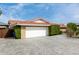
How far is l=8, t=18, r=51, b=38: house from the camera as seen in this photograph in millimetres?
13484

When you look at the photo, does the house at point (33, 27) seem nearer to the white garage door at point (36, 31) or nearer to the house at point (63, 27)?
the white garage door at point (36, 31)

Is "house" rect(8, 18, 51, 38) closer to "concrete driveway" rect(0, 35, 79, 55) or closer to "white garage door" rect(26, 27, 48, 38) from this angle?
"white garage door" rect(26, 27, 48, 38)

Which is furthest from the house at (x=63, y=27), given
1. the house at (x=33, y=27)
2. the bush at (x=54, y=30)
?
the house at (x=33, y=27)

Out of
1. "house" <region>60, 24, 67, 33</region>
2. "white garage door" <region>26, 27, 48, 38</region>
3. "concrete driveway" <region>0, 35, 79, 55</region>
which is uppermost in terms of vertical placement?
"house" <region>60, 24, 67, 33</region>

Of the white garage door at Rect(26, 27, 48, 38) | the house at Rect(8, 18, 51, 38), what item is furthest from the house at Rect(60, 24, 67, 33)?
the white garage door at Rect(26, 27, 48, 38)

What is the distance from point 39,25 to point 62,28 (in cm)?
224

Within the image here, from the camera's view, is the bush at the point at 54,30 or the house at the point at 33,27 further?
the house at the point at 33,27

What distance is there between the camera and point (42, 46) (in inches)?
484

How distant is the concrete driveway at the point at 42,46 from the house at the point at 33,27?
2.02ft

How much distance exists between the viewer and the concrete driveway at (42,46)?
37.9ft

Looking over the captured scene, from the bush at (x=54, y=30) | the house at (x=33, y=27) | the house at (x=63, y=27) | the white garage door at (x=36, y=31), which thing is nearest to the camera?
the house at (x=63, y=27)

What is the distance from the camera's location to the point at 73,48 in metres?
11.8

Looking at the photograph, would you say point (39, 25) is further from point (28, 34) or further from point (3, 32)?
point (3, 32)
